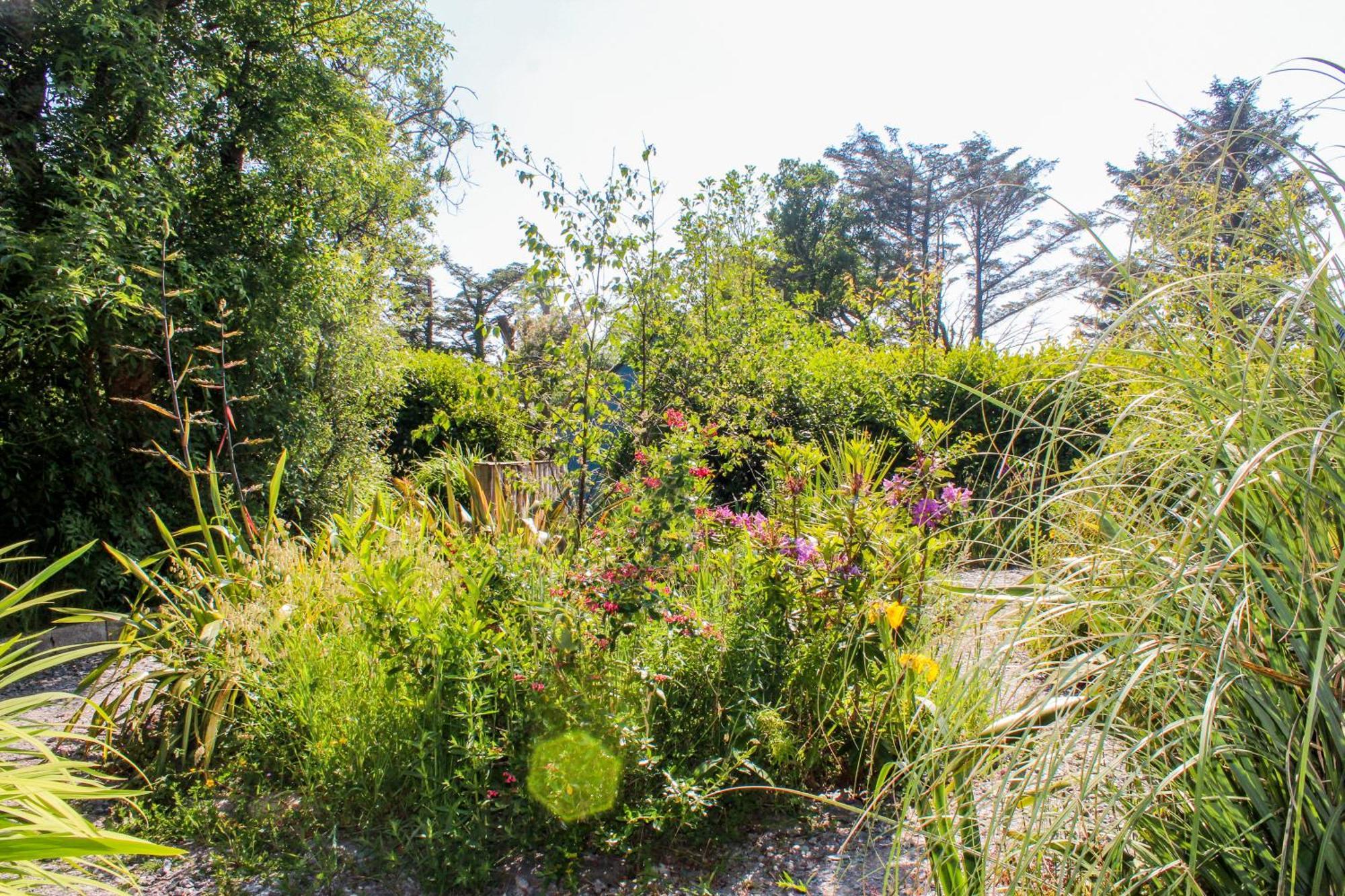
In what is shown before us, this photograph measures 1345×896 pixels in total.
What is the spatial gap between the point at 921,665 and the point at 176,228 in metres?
4.92

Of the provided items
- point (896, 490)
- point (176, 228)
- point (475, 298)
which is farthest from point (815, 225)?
point (896, 490)

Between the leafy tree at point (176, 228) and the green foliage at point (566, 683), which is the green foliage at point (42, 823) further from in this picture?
the leafy tree at point (176, 228)

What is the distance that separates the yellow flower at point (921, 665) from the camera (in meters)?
2.07

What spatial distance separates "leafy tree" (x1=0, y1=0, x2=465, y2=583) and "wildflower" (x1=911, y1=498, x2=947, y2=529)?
331 centimetres

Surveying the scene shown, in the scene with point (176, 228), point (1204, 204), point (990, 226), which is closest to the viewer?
point (1204, 204)

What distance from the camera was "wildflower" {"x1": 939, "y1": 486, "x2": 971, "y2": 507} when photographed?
2.47 m

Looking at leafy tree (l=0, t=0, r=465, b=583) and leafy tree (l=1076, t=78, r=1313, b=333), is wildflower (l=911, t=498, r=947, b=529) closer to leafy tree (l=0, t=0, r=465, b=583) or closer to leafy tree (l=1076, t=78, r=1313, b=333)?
leafy tree (l=1076, t=78, r=1313, b=333)

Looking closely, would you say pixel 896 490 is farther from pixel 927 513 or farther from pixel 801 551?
pixel 801 551

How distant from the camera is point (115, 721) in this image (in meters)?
2.66

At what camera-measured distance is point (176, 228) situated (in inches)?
181

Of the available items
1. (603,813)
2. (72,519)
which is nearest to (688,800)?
(603,813)

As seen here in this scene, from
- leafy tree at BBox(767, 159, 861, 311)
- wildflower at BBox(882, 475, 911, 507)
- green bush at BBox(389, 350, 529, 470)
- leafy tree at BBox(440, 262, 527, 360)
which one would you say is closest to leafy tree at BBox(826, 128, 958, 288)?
leafy tree at BBox(767, 159, 861, 311)

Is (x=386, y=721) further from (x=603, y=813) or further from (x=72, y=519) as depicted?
(x=72, y=519)

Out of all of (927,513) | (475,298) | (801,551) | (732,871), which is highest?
(475,298)
